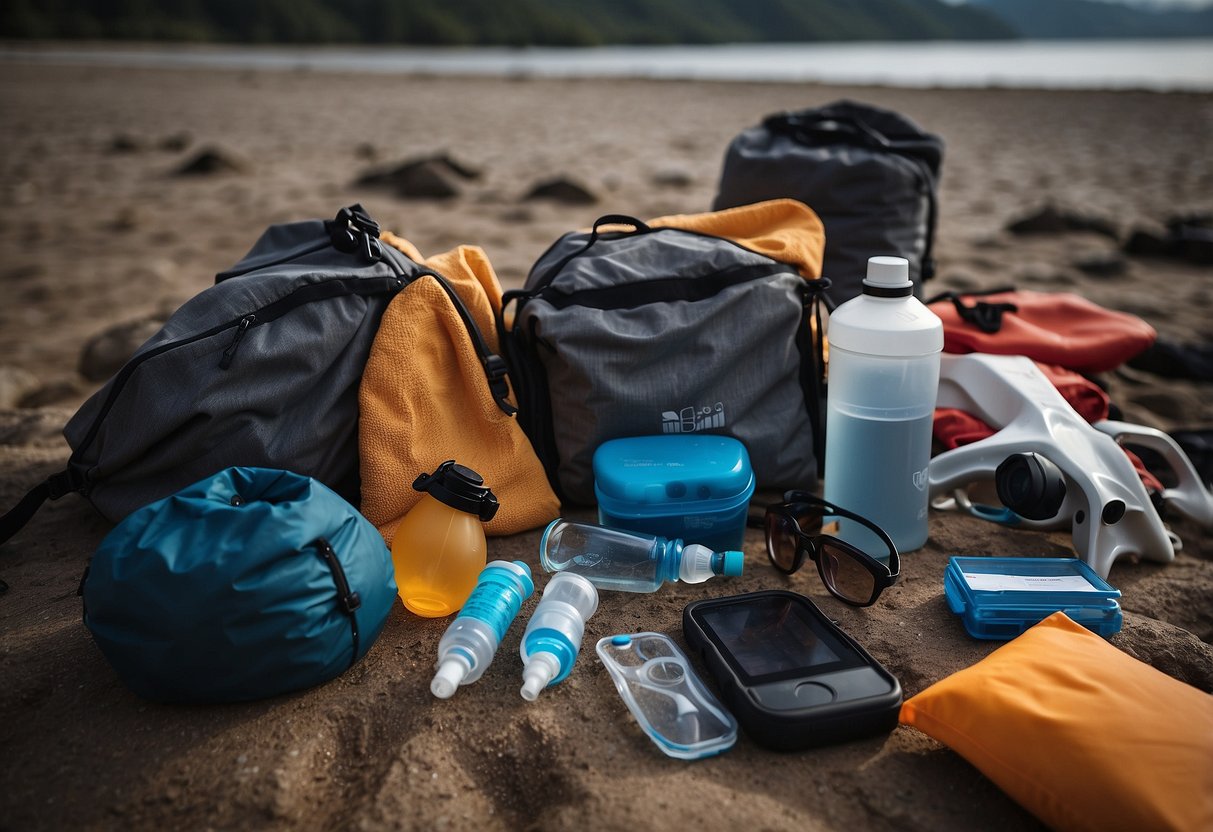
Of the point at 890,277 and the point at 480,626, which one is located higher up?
the point at 890,277

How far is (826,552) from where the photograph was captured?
2.28 meters

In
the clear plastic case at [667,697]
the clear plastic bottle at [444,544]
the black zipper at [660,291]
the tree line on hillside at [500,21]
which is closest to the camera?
the clear plastic case at [667,697]

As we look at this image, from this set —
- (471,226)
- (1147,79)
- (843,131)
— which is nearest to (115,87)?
(471,226)

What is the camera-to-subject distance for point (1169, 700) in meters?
1.65

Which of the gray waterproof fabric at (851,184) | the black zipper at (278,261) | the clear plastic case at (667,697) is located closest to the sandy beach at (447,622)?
the clear plastic case at (667,697)

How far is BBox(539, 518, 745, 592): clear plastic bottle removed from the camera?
2.36m

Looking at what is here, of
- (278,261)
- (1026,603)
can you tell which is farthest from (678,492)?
(278,261)

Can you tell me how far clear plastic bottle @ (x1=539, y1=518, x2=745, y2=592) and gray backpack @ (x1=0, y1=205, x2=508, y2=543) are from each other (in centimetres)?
49

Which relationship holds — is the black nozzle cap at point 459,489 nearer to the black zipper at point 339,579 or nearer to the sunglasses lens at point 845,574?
the black zipper at point 339,579

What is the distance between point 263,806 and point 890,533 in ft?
5.90

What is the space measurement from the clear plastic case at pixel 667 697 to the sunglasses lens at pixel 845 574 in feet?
1.67

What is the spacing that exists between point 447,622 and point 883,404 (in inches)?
52.8

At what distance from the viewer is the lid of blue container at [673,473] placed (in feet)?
7.98

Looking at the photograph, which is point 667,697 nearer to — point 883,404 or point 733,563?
point 733,563
